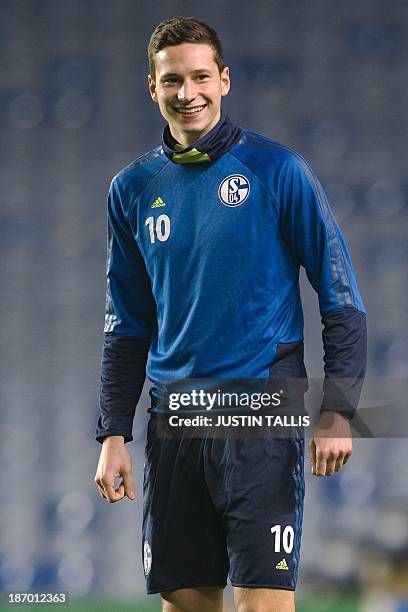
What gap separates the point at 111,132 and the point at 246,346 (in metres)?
1.72

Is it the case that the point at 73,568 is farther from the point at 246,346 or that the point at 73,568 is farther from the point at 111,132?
the point at 246,346

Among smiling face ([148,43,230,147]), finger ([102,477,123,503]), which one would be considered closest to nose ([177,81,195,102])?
smiling face ([148,43,230,147])

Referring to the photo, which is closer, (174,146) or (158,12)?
(174,146)

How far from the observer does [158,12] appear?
3.21 metres

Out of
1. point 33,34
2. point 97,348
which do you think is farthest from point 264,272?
point 33,34

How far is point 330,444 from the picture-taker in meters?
1.58

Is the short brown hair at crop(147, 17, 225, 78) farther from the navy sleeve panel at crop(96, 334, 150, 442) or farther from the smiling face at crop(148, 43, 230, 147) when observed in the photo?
the navy sleeve panel at crop(96, 334, 150, 442)

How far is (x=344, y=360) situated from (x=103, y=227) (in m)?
1.74

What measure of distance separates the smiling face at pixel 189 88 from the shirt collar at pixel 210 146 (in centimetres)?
1

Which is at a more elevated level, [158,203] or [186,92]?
[186,92]

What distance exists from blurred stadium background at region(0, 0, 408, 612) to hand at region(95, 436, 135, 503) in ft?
4.42

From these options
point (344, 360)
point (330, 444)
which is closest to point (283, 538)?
point (330, 444)
